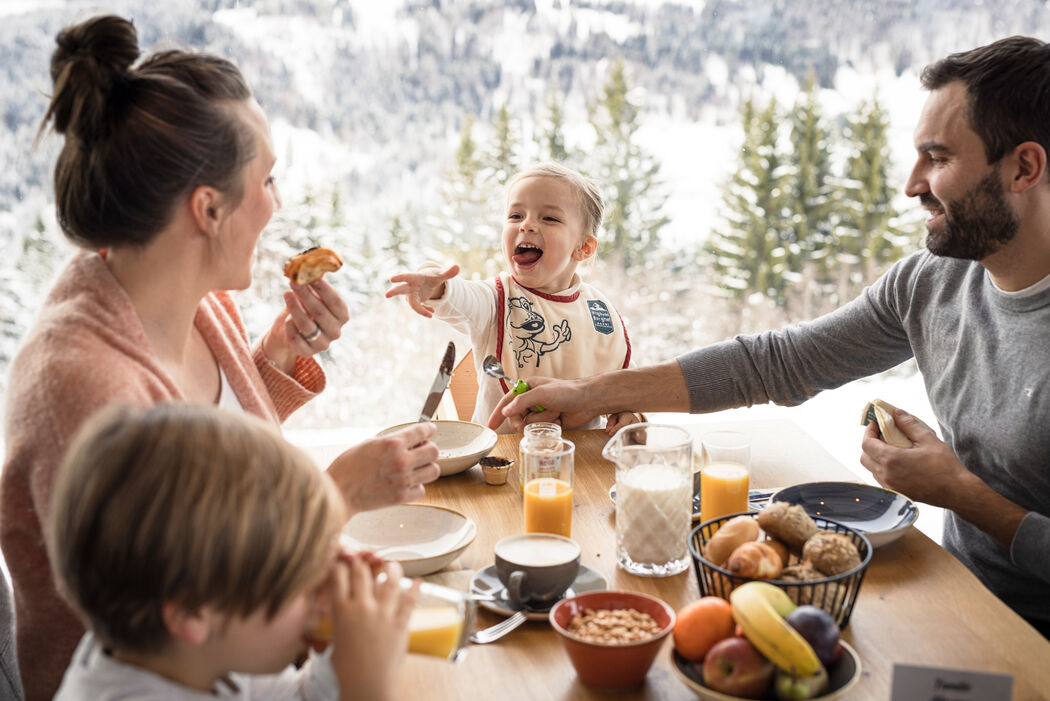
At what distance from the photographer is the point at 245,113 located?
145 cm

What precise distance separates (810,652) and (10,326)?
472 cm

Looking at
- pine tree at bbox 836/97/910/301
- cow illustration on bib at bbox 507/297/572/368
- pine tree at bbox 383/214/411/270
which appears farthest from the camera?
pine tree at bbox 836/97/910/301

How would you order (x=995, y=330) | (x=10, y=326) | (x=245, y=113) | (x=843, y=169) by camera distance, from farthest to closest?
(x=843, y=169), (x=10, y=326), (x=995, y=330), (x=245, y=113)

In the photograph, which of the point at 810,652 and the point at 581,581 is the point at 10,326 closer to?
the point at 581,581

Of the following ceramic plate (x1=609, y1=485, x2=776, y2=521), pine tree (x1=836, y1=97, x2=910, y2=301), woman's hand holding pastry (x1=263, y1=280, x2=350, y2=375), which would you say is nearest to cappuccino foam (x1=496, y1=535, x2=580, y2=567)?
ceramic plate (x1=609, y1=485, x2=776, y2=521)

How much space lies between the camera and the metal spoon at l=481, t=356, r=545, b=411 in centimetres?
207

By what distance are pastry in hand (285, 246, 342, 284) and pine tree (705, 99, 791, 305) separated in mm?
4234

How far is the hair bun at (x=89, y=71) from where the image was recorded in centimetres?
129

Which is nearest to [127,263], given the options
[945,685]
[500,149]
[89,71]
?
[89,71]

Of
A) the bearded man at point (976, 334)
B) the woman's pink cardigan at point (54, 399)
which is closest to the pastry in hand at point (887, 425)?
the bearded man at point (976, 334)

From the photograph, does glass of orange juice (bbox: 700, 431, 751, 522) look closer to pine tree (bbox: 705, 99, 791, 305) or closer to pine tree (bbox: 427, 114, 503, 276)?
pine tree (bbox: 427, 114, 503, 276)

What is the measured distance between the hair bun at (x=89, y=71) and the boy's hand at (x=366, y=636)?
0.79 metres

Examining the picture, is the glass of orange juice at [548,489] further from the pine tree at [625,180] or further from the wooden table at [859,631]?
the pine tree at [625,180]

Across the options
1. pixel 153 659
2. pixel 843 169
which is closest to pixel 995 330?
pixel 153 659
